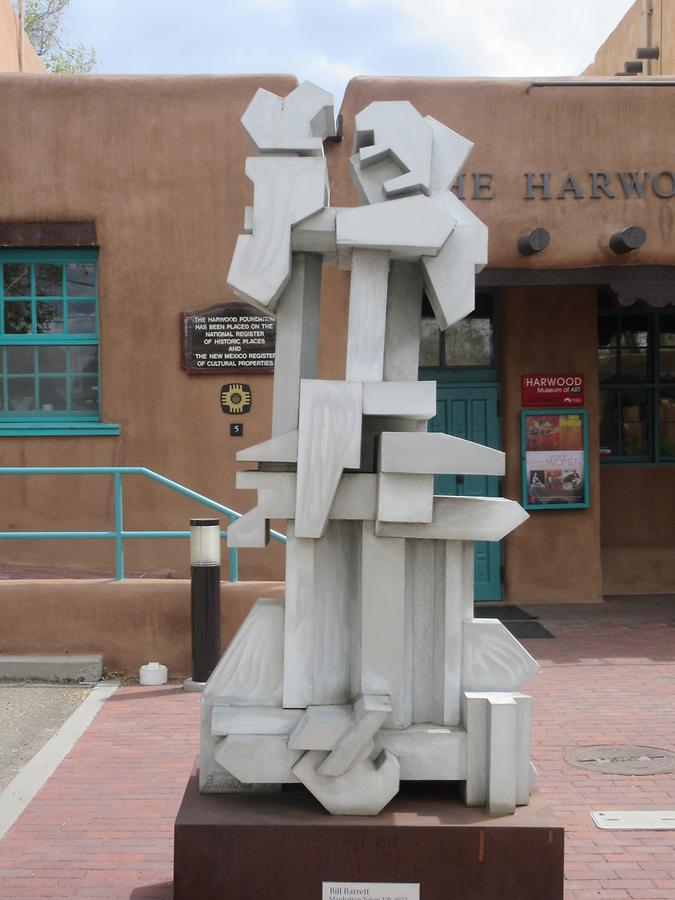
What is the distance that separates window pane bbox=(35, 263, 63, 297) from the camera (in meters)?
10.3

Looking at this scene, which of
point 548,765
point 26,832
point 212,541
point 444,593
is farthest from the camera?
point 212,541

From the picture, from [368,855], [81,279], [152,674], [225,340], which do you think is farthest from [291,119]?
[81,279]

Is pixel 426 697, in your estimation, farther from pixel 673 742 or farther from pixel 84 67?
pixel 84 67

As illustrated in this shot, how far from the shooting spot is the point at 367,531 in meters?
3.78

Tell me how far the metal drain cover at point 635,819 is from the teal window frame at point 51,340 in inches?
260

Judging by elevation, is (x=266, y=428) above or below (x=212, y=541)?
above

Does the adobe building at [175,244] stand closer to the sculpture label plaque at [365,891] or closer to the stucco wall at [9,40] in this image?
the stucco wall at [9,40]

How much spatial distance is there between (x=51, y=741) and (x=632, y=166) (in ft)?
25.1

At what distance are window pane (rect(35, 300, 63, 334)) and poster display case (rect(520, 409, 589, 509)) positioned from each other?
484 cm

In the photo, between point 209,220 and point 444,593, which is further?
point 209,220

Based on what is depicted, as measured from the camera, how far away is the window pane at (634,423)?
1227 centimetres

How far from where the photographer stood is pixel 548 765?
5.96m

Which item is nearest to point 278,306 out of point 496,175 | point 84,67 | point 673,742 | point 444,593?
point 444,593

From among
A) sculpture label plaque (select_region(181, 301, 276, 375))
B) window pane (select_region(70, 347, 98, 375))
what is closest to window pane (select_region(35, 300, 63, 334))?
window pane (select_region(70, 347, 98, 375))
